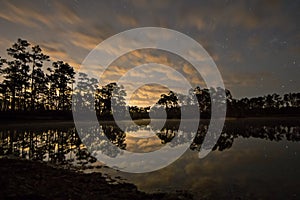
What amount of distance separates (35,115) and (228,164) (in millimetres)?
59732

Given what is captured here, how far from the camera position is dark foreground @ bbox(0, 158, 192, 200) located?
304 inches

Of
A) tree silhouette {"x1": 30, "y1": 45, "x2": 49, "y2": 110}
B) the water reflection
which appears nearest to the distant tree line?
tree silhouette {"x1": 30, "y1": 45, "x2": 49, "y2": 110}

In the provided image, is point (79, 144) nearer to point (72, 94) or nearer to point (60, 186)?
point (60, 186)

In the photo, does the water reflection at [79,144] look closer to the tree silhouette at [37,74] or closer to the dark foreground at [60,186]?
the dark foreground at [60,186]

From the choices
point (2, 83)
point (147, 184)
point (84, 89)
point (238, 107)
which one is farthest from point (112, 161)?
point (238, 107)

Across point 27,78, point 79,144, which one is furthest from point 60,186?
point 27,78

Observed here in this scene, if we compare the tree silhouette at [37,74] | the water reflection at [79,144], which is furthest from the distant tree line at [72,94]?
the water reflection at [79,144]

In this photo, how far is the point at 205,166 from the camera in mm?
13531

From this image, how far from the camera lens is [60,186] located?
347 inches

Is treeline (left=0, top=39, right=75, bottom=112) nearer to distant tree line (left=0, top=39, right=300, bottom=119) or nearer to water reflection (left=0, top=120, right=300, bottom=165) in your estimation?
distant tree line (left=0, top=39, right=300, bottom=119)

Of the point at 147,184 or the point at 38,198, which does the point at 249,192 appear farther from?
the point at 38,198

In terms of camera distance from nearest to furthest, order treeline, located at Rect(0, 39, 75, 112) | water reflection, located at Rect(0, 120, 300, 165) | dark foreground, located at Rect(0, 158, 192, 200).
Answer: dark foreground, located at Rect(0, 158, 192, 200), water reflection, located at Rect(0, 120, 300, 165), treeline, located at Rect(0, 39, 75, 112)

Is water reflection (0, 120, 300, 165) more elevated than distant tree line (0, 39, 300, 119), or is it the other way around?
distant tree line (0, 39, 300, 119)

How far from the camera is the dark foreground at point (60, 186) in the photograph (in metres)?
→ 7.71
